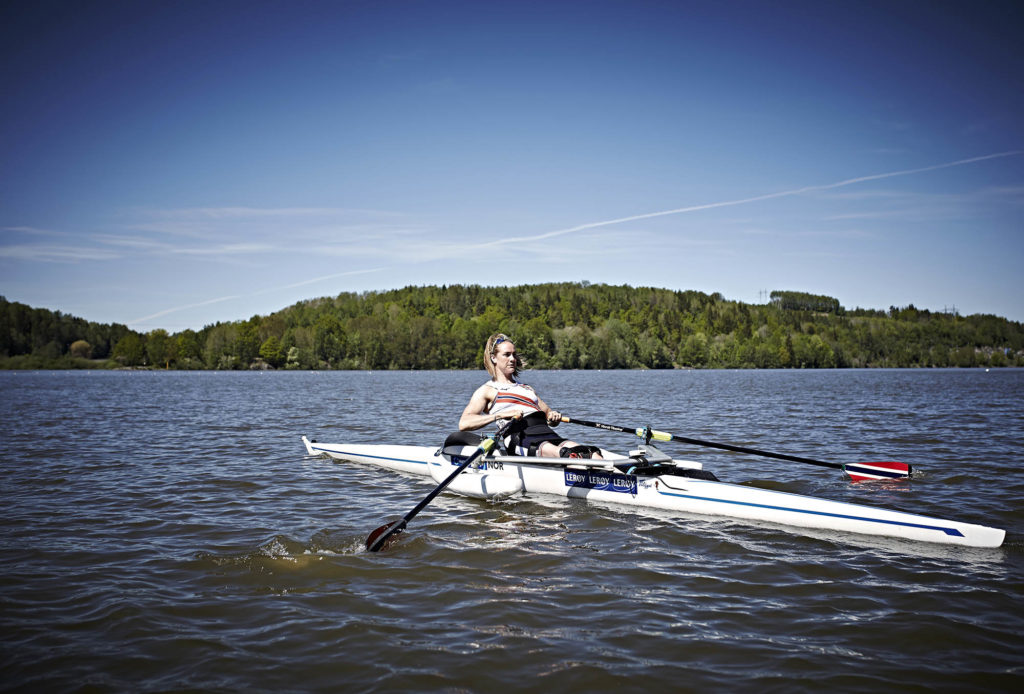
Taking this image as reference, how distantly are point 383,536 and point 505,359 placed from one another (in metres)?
3.53

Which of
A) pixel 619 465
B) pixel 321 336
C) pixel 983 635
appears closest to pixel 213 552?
pixel 619 465

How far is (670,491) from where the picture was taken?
8039 mm

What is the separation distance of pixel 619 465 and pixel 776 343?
15847 cm

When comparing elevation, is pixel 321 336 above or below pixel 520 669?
above

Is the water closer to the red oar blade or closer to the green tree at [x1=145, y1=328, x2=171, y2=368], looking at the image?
the red oar blade

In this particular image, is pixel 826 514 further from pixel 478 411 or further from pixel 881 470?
pixel 478 411

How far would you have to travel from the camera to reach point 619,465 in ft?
27.1

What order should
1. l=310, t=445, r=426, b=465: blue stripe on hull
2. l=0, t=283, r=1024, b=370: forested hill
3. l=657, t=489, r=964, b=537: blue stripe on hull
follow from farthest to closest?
l=0, t=283, r=1024, b=370: forested hill, l=310, t=445, r=426, b=465: blue stripe on hull, l=657, t=489, r=964, b=537: blue stripe on hull

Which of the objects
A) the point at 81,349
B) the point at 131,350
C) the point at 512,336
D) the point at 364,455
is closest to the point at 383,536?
the point at 364,455

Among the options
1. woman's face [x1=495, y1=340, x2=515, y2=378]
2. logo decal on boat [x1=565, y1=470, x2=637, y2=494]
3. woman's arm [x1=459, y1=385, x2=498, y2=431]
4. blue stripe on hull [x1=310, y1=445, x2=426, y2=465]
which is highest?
woman's face [x1=495, y1=340, x2=515, y2=378]

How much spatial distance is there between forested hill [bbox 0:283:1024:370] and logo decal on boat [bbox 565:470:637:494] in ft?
389

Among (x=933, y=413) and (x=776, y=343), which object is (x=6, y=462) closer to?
(x=933, y=413)

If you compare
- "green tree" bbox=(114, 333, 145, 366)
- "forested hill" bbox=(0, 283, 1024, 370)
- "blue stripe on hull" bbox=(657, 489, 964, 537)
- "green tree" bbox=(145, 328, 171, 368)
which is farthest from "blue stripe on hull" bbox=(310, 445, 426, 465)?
"green tree" bbox=(114, 333, 145, 366)

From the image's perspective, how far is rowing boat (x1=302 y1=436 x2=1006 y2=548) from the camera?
663cm
